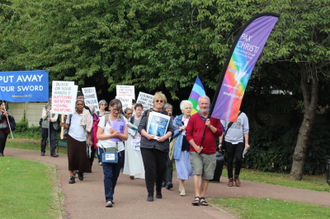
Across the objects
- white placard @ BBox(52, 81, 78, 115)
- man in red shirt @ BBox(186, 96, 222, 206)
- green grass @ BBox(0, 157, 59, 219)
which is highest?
white placard @ BBox(52, 81, 78, 115)

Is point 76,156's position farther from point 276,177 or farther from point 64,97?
point 276,177

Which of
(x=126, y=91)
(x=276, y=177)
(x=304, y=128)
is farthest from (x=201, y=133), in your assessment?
(x=276, y=177)

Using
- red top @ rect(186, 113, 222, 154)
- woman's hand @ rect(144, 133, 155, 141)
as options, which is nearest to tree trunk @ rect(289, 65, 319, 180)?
red top @ rect(186, 113, 222, 154)

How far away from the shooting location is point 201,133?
838 cm

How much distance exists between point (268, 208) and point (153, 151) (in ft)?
7.52

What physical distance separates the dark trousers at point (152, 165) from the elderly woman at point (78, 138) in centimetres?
220

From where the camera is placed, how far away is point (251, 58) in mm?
8164

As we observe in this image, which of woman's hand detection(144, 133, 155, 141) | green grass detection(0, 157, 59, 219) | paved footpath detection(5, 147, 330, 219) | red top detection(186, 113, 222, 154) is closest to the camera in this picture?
green grass detection(0, 157, 59, 219)

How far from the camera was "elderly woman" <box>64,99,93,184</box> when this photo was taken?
1041 centimetres

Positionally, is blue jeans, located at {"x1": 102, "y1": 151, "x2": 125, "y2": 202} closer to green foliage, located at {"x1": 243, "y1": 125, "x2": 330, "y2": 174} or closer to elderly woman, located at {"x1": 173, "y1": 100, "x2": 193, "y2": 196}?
elderly woman, located at {"x1": 173, "y1": 100, "x2": 193, "y2": 196}

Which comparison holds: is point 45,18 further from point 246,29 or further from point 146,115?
point 246,29

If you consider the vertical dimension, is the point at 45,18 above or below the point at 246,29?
above

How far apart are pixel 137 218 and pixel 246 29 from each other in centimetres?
355

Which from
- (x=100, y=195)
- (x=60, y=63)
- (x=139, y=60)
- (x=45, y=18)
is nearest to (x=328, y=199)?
(x=100, y=195)
